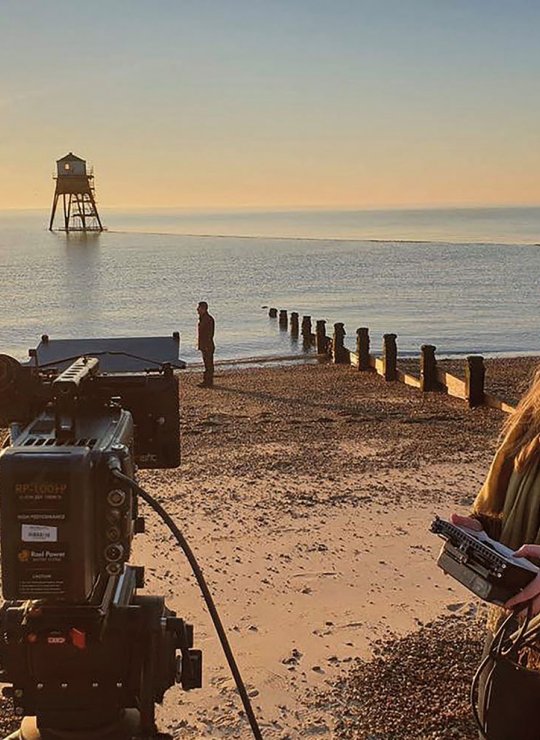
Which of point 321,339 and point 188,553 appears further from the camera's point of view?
point 321,339

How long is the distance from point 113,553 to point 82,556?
11cm

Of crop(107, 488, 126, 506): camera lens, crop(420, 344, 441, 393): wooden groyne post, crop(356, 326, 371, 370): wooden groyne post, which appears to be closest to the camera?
crop(107, 488, 126, 506): camera lens

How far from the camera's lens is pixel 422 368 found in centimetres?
1487

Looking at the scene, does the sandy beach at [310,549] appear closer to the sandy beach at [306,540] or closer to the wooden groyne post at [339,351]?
the sandy beach at [306,540]

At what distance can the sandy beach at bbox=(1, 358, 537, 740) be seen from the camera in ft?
14.9

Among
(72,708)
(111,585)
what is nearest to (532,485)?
(111,585)

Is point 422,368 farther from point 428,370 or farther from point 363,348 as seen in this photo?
point 363,348

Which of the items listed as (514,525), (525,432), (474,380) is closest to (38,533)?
(514,525)

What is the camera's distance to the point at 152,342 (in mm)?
3414

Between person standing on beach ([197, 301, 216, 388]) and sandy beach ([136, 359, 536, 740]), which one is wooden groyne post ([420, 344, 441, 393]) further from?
person standing on beach ([197, 301, 216, 388])

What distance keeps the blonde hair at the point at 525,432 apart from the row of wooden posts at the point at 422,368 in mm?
9716

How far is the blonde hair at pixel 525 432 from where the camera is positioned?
2.82m

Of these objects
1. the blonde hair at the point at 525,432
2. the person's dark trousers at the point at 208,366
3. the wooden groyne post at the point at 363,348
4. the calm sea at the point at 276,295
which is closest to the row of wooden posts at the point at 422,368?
the wooden groyne post at the point at 363,348

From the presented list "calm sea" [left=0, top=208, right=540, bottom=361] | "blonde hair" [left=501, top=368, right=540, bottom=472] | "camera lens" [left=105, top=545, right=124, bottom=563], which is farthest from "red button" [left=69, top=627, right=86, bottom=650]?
"calm sea" [left=0, top=208, right=540, bottom=361]
